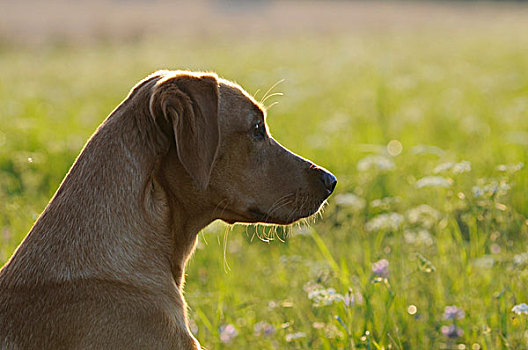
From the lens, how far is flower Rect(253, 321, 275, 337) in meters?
3.39

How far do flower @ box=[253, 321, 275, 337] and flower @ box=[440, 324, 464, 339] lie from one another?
87cm

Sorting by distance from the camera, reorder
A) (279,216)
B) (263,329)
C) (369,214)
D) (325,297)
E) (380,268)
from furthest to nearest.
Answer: (369,214), (263,329), (380,268), (279,216), (325,297)

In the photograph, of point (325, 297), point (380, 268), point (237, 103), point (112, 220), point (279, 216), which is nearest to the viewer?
point (112, 220)

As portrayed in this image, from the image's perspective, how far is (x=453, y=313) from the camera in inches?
128

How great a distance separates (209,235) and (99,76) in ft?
32.9

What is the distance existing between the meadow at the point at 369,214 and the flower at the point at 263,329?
12mm

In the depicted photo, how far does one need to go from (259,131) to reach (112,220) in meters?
0.87

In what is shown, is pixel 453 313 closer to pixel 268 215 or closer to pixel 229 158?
pixel 268 215

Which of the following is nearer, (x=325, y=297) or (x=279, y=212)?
(x=325, y=297)

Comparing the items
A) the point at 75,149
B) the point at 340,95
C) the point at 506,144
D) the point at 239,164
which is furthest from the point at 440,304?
the point at 340,95

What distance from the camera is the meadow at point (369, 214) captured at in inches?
129

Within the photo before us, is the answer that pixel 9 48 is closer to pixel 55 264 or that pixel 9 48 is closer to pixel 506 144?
pixel 506 144

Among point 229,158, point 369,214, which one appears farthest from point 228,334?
point 369,214

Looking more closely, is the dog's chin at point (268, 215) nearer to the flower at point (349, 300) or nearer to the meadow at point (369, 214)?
the meadow at point (369, 214)
